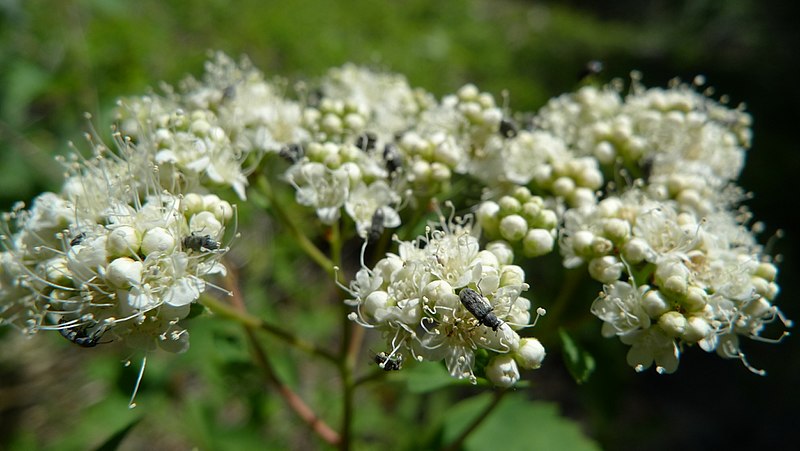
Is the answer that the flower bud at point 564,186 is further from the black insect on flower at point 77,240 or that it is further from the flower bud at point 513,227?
the black insect on flower at point 77,240

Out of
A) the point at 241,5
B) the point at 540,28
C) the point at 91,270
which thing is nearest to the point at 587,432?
the point at 91,270

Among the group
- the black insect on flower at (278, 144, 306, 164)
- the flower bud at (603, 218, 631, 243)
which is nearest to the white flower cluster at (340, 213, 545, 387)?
the flower bud at (603, 218, 631, 243)

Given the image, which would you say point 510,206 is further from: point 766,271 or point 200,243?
point 200,243

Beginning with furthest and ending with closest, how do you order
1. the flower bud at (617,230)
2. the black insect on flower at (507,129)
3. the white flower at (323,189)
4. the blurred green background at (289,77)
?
the blurred green background at (289,77) < the black insect on flower at (507,129) < the white flower at (323,189) < the flower bud at (617,230)

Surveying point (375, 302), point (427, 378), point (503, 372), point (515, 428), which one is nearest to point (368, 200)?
point (375, 302)

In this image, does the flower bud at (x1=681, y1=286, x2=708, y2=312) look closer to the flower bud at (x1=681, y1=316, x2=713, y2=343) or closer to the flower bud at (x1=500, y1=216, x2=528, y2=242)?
the flower bud at (x1=681, y1=316, x2=713, y2=343)

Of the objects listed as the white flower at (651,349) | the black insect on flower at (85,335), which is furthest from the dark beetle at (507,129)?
the black insect on flower at (85,335)
